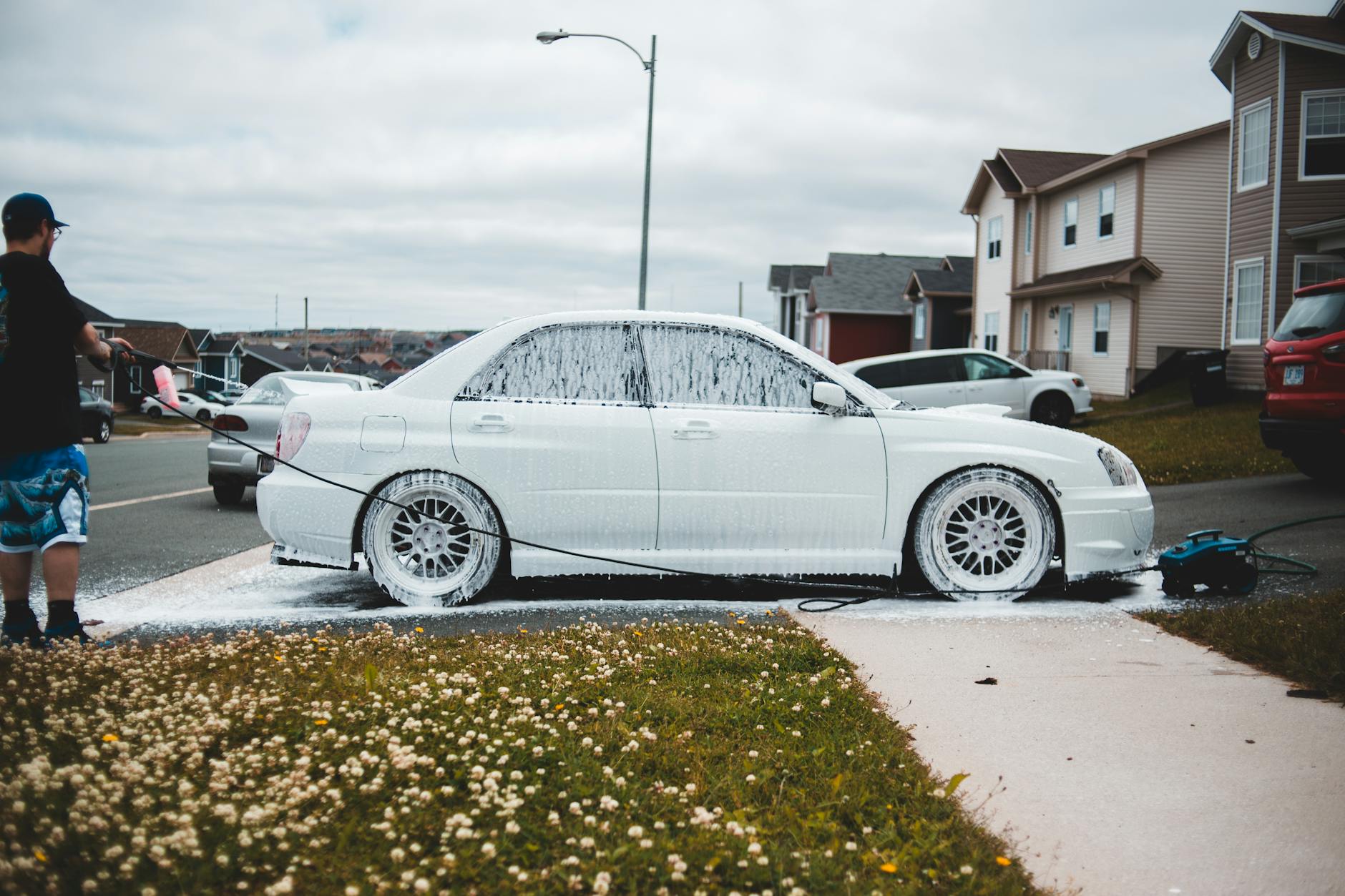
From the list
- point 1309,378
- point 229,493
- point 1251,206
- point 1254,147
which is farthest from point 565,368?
point 1254,147

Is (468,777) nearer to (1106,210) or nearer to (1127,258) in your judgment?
(1127,258)

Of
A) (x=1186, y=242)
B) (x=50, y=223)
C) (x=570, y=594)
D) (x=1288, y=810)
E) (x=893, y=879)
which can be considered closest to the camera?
(x=893, y=879)

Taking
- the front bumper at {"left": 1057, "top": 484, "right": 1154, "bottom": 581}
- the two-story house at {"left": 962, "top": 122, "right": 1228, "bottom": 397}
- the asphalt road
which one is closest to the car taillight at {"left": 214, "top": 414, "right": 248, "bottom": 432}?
the asphalt road

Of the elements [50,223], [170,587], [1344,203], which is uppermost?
[1344,203]

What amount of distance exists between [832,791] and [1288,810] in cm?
136

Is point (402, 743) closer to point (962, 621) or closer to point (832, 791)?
point (832, 791)

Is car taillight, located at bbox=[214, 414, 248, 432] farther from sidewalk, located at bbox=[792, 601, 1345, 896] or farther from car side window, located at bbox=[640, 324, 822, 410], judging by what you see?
sidewalk, located at bbox=[792, 601, 1345, 896]

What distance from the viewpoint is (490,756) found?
3.45m

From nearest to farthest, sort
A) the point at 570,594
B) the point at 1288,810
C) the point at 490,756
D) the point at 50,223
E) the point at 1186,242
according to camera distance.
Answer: the point at 1288,810 < the point at 490,756 < the point at 50,223 < the point at 570,594 < the point at 1186,242

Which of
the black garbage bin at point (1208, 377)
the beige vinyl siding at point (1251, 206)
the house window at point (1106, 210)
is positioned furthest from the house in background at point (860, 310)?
the black garbage bin at point (1208, 377)

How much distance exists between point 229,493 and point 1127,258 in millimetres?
23677

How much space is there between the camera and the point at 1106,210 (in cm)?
2911

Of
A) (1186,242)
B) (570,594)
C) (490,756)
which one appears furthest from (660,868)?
(1186,242)

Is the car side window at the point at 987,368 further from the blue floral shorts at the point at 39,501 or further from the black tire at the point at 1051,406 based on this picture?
the blue floral shorts at the point at 39,501
